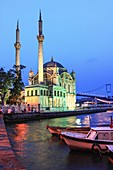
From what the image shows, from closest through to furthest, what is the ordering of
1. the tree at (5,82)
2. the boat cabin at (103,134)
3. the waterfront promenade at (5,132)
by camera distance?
1. the waterfront promenade at (5,132)
2. the boat cabin at (103,134)
3. the tree at (5,82)

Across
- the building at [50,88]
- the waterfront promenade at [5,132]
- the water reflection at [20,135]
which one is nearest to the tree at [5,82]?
the waterfront promenade at [5,132]

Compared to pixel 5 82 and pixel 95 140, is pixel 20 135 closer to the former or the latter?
pixel 95 140

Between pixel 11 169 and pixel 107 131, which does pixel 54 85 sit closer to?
pixel 107 131

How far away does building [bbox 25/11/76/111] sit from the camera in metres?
99.9

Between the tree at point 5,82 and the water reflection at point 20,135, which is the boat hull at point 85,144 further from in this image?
the tree at point 5,82

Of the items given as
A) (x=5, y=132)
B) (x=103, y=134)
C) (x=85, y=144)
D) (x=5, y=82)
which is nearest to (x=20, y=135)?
(x=5, y=132)

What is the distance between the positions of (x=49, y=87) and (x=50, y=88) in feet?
1.74

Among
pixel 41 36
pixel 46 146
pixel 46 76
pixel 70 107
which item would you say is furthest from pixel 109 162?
pixel 70 107

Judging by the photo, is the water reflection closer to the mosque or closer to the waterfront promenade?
the waterfront promenade

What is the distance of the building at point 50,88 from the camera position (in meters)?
99.9

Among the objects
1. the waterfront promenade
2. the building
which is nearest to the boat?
the waterfront promenade

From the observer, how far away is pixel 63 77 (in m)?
122

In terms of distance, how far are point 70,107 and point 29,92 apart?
2816 cm

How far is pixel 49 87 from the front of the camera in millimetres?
107062
